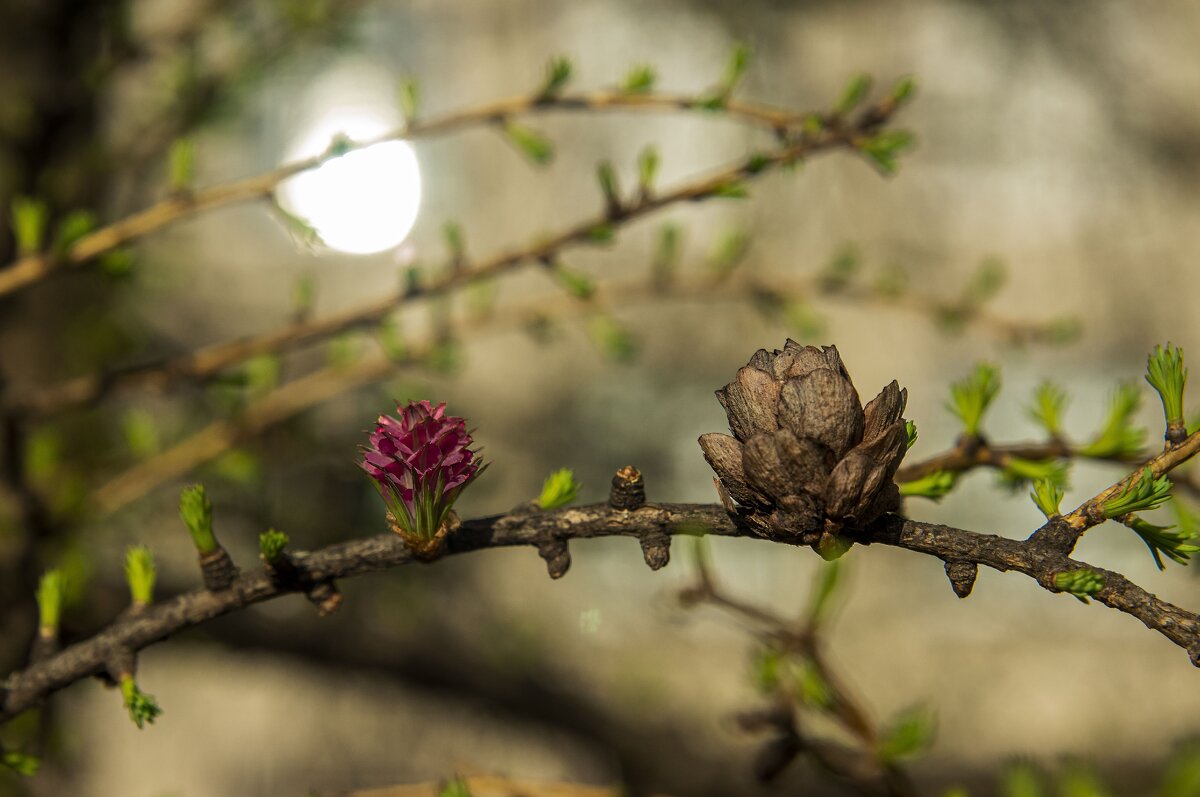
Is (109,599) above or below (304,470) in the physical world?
below

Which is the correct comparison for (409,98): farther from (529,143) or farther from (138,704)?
(138,704)

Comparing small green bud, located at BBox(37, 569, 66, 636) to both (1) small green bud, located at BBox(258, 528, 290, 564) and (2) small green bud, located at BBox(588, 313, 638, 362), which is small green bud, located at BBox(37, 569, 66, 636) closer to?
(1) small green bud, located at BBox(258, 528, 290, 564)

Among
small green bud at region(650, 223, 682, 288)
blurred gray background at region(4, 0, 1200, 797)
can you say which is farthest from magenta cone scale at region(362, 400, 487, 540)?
blurred gray background at region(4, 0, 1200, 797)

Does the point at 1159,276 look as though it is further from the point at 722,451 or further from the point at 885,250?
the point at 722,451

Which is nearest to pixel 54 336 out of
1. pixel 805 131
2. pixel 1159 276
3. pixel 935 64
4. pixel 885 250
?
pixel 805 131

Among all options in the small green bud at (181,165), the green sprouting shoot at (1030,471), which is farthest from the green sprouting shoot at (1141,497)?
the small green bud at (181,165)
